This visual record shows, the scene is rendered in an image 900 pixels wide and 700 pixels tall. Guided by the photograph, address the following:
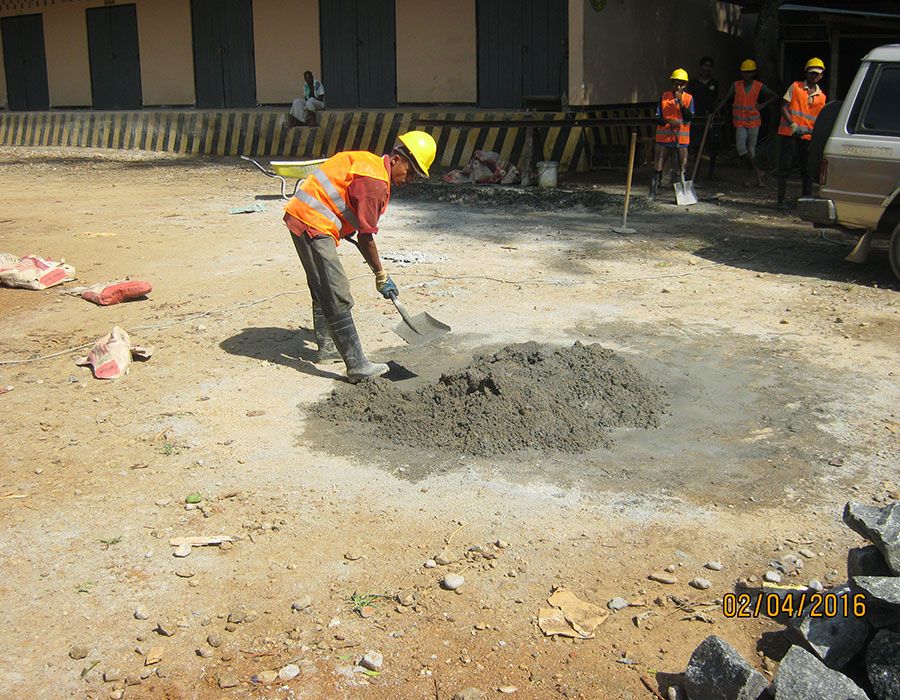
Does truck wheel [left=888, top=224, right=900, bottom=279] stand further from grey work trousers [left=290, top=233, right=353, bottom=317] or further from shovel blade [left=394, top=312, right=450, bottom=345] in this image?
grey work trousers [left=290, top=233, right=353, bottom=317]

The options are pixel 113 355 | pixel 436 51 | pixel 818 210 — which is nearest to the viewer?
pixel 113 355

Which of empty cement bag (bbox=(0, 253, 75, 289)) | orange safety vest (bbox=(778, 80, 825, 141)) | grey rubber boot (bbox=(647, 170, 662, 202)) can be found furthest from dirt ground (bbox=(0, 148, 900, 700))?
grey rubber boot (bbox=(647, 170, 662, 202))

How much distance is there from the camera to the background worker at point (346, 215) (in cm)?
551

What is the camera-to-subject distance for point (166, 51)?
21719 mm

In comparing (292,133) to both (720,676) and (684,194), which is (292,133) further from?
(720,676)

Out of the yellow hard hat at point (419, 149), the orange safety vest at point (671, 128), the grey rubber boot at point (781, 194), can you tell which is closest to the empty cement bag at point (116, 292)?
the yellow hard hat at point (419, 149)

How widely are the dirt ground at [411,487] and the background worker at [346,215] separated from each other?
48 centimetres

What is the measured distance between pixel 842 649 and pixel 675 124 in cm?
1072

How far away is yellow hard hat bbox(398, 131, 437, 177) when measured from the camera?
5488mm

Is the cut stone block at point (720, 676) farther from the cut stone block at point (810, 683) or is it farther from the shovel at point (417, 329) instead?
the shovel at point (417, 329)

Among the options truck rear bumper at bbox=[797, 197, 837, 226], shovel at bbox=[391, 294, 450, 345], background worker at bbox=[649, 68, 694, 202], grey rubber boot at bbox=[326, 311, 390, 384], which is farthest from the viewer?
background worker at bbox=[649, 68, 694, 202]
